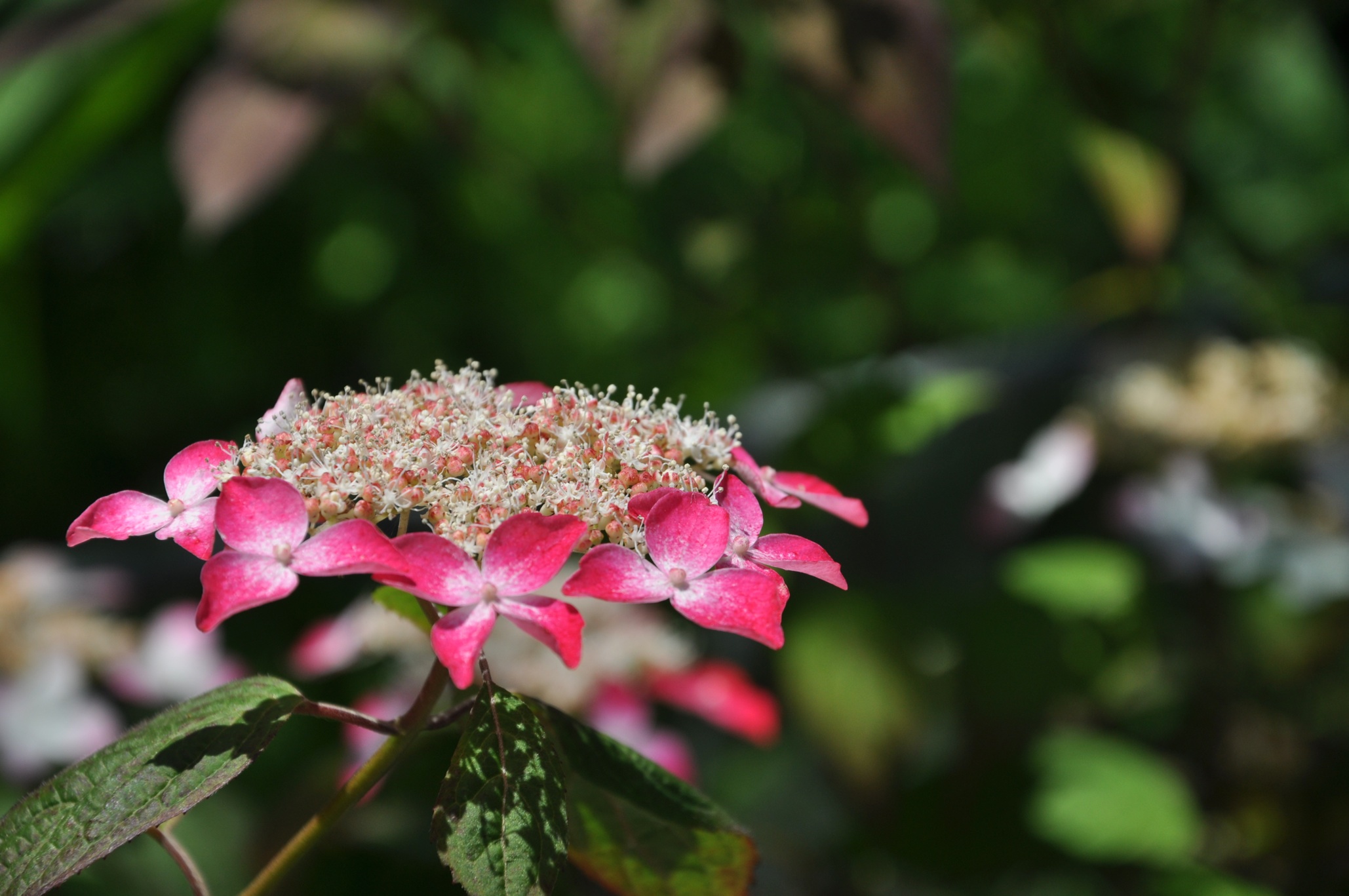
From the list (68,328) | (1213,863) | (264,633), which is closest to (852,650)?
(1213,863)

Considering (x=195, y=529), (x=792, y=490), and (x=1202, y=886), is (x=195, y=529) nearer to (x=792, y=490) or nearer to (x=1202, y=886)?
(x=792, y=490)

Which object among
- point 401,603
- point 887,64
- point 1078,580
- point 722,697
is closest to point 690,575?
point 401,603

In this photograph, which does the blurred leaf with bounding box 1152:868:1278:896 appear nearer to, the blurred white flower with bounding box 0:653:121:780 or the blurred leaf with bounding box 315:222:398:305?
the blurred white flower with bounding box 0:653:121:780

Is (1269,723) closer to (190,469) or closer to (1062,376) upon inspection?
(1062,376)

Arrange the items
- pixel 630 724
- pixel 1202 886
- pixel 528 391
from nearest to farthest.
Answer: pixel 528 391 < pixel 630 724 < pixel 1202 886

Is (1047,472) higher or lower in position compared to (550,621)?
higher

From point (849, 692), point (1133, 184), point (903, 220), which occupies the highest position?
point (903, 220)
